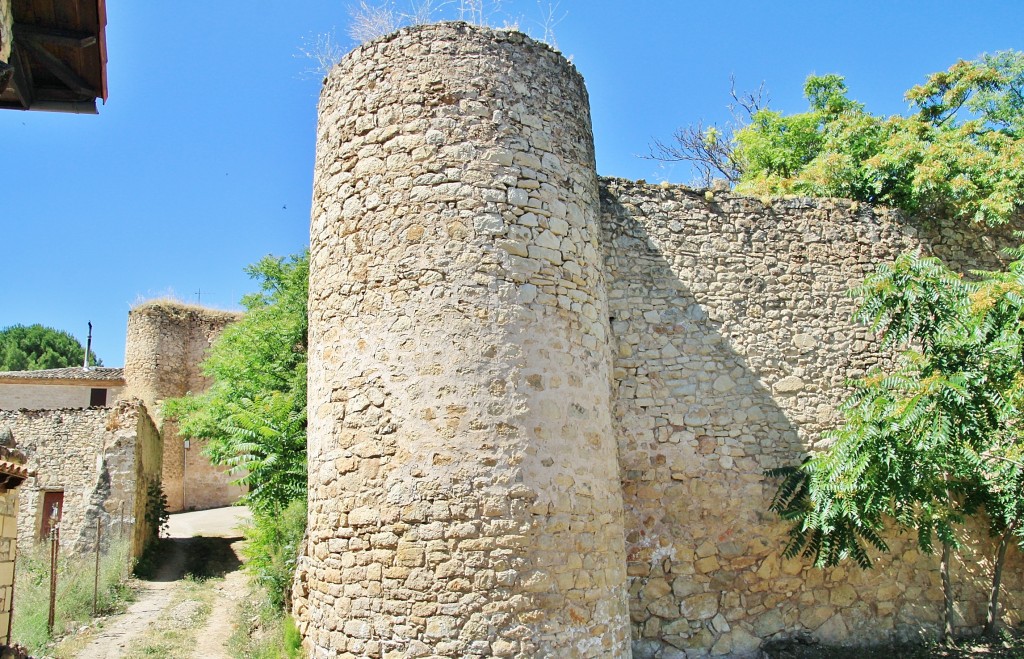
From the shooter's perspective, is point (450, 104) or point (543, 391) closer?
point (543, 391)

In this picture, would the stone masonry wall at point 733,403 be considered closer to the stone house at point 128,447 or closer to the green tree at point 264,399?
the green tree at point 264,399

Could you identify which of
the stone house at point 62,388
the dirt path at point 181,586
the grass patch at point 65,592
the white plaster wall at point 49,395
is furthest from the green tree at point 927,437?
the stone house at point 62,388

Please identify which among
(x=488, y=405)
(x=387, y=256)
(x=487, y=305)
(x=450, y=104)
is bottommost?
(x=488, y=405)

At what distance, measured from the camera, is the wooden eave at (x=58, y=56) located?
624cm

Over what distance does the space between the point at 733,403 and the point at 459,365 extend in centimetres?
386

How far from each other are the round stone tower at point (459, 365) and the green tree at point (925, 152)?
16.3 feet

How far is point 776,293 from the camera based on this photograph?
8.93 metres

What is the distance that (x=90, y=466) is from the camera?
1598 centimetres

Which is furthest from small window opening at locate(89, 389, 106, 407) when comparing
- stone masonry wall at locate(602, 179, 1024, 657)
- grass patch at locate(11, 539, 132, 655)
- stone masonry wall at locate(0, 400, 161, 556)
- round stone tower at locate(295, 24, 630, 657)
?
stone masonry wall at locate(602, 179, 1024, 657)

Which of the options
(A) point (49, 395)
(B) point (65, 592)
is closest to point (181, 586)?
(B) point (65, 592)

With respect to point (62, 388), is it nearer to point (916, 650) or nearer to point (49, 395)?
point (49, 395)

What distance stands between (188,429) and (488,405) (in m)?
12.0

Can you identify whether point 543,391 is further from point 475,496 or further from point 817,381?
point 817,381

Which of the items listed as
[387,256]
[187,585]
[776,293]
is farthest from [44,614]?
[776,293]
